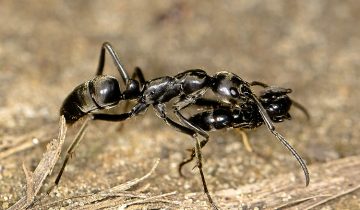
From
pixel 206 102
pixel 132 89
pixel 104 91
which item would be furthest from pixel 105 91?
pixel 206 102

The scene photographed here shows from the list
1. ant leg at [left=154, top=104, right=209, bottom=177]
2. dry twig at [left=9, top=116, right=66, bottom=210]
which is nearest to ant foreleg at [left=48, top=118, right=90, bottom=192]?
dry twig at [left=9, top=116, right=66, bottom=210]

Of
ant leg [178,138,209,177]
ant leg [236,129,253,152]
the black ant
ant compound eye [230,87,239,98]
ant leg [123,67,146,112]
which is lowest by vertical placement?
ant leg [178,138,209,177]

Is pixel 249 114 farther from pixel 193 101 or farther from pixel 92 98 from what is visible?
pixel 92 98

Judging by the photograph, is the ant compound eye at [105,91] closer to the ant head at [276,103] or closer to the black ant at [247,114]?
the black ant at [247,114]

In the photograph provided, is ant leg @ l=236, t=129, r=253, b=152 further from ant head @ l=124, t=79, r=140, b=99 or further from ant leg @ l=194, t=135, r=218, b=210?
ant head @ l=124, t=79, r=140, b=99

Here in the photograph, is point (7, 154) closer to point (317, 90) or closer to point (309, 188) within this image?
point (309, 188)

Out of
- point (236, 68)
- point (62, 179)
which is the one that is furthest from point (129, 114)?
point (236, 68)

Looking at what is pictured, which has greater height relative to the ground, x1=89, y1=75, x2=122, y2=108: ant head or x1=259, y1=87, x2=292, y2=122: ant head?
x1=89, y1=75, x2=122, y2=108: ant head

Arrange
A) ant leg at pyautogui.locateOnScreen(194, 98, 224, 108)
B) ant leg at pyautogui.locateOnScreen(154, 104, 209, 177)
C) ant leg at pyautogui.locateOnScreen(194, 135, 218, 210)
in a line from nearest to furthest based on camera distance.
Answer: ant leg at pyautogui.locateOnScreen(194, 135, 218, 210), ant leg at pyautogui.locateOnScreen(154, 104, 209, 177), ant leg at pyautogui.locateOnScreen(194, 98, 224, 108)
